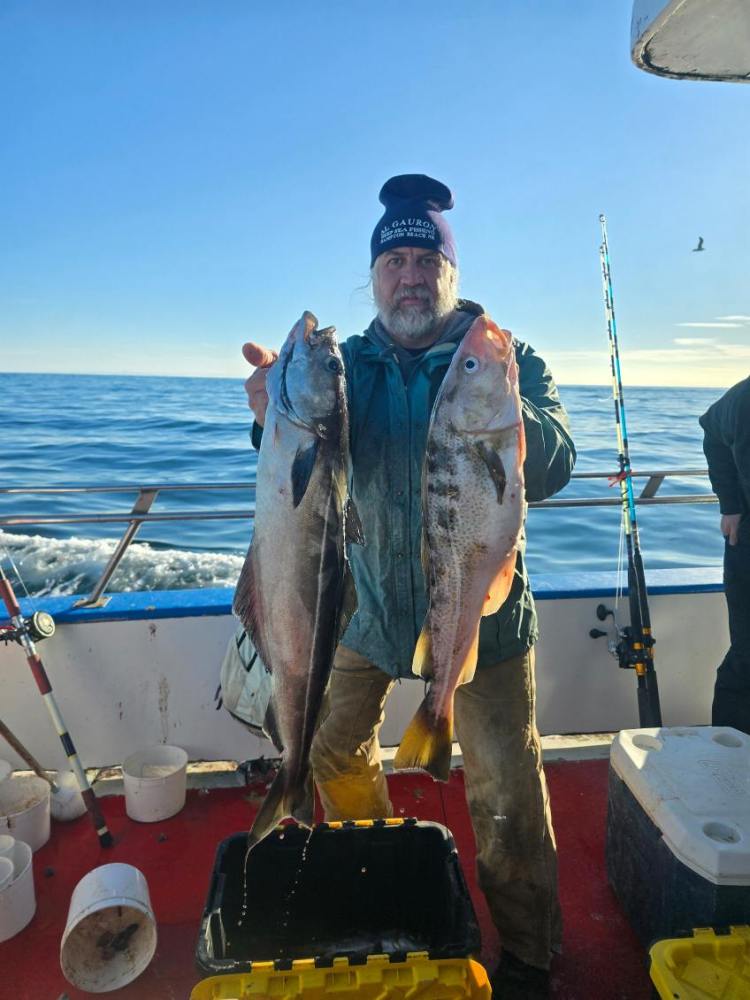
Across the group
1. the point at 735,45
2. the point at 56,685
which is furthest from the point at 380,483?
the point at 56,685

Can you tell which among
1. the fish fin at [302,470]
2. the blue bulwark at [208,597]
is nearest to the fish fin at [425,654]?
the fish fin at [302,470]

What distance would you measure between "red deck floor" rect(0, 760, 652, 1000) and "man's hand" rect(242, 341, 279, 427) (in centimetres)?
233

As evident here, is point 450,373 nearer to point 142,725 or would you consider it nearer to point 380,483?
point 380,483

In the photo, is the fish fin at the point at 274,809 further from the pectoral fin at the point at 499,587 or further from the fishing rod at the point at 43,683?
Answer: the fishing rod at the point at 43,683

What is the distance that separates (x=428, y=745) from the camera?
2178mm

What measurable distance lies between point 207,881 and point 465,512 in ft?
8.18

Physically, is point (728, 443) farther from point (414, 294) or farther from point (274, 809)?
point (274, 809)

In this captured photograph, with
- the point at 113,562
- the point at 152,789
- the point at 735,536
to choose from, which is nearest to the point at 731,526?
the point at 735,536

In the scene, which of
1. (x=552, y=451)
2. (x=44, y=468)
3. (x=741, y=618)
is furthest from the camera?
(x=44, y=468)

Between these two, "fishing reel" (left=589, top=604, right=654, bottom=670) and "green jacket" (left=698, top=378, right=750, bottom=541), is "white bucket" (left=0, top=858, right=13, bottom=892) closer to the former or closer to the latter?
"fishing reel" (left=589, top=604, right=654, bottom=670)

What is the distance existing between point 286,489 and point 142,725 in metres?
2.78

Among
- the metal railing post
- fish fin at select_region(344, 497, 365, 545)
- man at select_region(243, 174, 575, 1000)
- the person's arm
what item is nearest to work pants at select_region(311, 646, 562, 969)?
man at select_region(243, 174, 575, 1000)

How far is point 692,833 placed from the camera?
232cm

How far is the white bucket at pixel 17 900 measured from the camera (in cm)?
292
